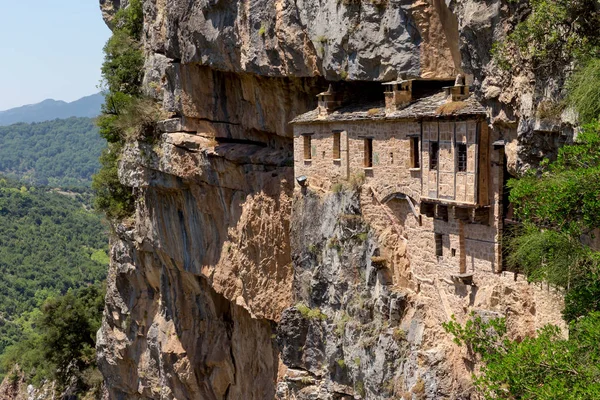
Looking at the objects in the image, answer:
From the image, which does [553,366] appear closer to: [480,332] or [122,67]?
[480,332]

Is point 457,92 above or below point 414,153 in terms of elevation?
above

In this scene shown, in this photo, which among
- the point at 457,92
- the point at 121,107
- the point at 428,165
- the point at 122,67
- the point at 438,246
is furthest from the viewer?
the point at 122,67

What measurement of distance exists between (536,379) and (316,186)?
1105cm

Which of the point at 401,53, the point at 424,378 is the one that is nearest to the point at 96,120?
the point at 401,53

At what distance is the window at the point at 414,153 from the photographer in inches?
808

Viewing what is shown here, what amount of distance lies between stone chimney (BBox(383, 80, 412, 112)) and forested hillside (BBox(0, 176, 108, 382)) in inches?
2567

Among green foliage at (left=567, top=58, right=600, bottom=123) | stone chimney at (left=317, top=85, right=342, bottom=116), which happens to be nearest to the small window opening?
stone chimney at (left=317, top=85, right=342, bottom=116)

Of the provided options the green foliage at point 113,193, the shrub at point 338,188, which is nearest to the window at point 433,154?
the shrub at point 338,188

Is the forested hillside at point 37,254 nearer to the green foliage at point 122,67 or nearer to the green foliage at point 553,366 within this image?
the green foliage at point 122,67

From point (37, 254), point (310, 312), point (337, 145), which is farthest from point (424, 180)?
point (37, 254)

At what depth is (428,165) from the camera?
19891 millimetres

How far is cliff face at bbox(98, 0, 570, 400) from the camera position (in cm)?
1898

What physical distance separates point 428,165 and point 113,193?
76.9 ft

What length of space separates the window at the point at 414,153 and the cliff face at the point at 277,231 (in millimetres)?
1608
